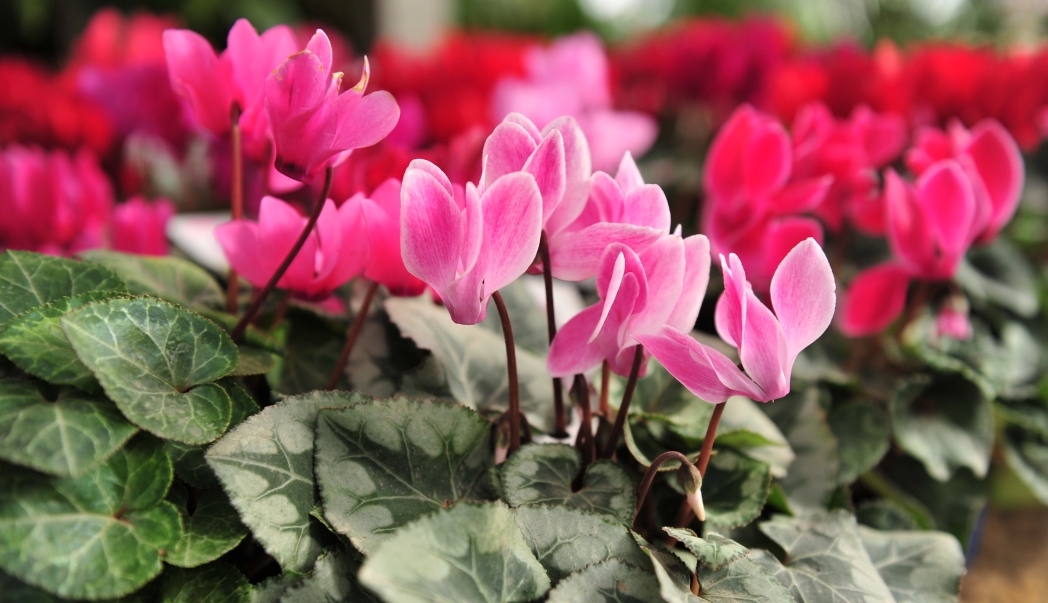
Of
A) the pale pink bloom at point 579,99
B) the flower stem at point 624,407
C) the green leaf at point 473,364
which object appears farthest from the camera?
the pale pink bloom at point 579,99

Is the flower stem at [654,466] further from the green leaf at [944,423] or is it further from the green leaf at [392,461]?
the green leaf at [944,423]

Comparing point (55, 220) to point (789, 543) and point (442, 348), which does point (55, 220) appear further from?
point (789, 543)

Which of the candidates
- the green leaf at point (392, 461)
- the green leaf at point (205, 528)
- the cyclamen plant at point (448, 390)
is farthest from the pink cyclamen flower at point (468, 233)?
the green leaf at point (205, 528)

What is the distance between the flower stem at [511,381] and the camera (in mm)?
467

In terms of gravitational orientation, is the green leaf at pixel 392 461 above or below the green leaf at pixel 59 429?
below

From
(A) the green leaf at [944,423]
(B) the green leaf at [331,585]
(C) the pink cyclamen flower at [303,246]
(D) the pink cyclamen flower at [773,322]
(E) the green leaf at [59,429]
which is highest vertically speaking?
(D) the pink cyclamen flower at [773,322]

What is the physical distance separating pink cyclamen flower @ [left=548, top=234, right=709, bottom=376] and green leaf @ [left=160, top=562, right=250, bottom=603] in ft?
0.78

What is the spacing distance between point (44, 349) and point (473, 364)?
0.31 metres

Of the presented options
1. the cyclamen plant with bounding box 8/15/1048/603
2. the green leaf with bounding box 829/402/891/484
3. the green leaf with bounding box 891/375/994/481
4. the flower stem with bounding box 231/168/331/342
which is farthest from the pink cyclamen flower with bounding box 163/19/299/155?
the green leaf with bounding box 891/375/994/481

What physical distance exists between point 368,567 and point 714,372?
0.71 ft

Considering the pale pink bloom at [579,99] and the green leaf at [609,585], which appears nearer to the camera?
the green leaf at [609,585]

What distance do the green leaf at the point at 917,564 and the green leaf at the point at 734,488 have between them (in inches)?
5.0

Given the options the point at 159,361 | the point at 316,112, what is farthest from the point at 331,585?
the point at 316,112

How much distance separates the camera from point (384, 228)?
1.71 ft
